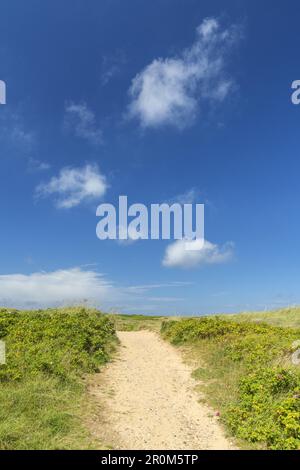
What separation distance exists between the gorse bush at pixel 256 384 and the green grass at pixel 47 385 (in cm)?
429

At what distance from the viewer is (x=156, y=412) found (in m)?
12.7

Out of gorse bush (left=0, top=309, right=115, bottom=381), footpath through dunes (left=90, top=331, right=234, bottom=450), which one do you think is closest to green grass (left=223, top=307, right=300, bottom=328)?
gorse bush (left=0, top=309, right=115, bottom=381)

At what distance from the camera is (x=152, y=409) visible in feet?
42.8

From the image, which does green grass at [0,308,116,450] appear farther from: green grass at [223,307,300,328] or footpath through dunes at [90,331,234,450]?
green grass at [223,307,300,328]

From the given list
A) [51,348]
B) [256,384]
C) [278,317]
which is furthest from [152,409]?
[278,317]

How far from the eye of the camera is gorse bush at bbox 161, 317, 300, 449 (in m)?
9.96

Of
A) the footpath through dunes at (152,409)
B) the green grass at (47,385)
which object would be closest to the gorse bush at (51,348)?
the green grass at (47,385)

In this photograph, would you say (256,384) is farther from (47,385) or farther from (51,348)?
(51,348)

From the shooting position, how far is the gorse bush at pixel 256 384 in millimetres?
9961

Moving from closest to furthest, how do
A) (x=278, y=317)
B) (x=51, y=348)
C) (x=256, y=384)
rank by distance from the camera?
(x=256, y=384) < (x=51, y=348) < (x=278, y=317)

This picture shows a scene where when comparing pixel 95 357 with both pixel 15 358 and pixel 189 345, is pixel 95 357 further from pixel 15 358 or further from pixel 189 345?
pixel 189 345

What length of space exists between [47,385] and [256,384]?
6820 millimetres
